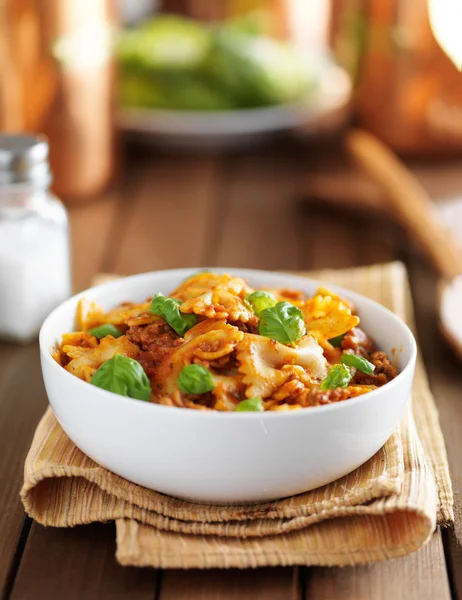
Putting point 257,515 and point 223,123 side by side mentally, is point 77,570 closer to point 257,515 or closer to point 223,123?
point 257,515

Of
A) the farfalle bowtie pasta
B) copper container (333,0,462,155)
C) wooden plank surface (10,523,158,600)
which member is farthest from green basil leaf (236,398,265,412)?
copper container (333,0,462,155)

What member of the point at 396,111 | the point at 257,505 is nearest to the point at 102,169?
the point at 396,111

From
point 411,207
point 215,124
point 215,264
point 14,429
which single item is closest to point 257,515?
point 14,429

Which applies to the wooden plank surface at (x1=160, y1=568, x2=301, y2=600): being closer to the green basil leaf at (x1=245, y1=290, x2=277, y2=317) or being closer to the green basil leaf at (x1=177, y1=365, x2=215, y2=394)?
the green basil leaf at (x1=177, y1=365, x2=215, y2=394)

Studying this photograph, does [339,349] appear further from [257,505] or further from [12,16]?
[12,16]

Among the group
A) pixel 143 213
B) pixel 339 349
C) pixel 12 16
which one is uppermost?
pixel 12 16
